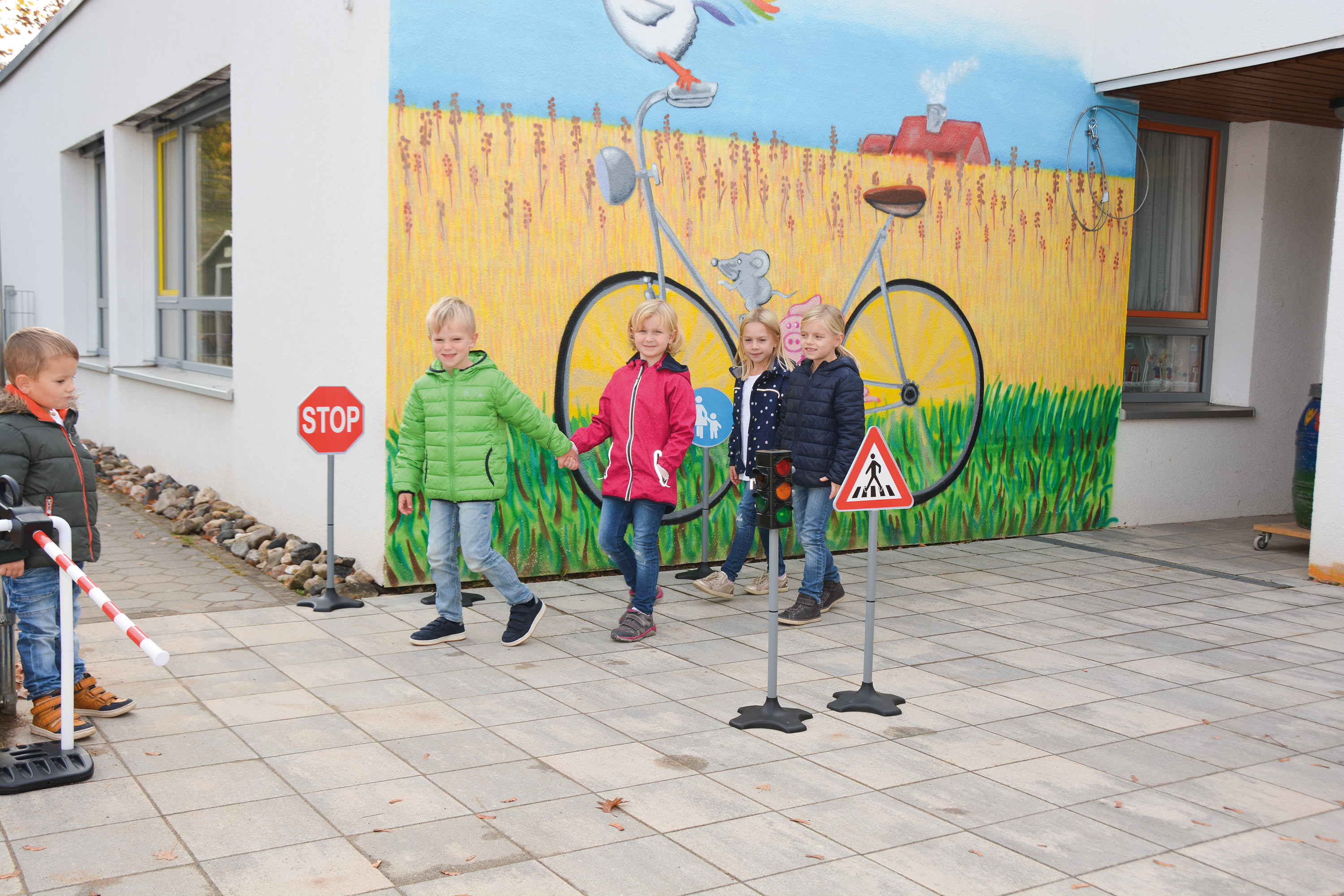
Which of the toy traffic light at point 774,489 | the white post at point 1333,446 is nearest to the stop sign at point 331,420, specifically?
the toy traffic light at point 774,489

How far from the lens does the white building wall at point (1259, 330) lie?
33.4ft

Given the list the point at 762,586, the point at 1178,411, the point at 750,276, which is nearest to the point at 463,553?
the point at 762,586

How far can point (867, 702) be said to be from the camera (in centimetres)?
484

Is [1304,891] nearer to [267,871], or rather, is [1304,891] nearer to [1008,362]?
[267,871]

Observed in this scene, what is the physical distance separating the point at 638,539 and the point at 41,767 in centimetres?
296

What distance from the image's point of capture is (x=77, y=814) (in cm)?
358

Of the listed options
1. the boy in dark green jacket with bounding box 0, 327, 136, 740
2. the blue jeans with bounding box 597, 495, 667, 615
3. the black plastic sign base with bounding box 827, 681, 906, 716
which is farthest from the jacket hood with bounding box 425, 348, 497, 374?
the black plastic sign base with bounding box 827, 681, 906, 716

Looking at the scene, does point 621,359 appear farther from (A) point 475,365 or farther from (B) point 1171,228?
(B) point 1171,228

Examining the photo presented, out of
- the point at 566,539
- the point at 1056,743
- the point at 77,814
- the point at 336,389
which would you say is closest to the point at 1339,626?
the point at 1056,743

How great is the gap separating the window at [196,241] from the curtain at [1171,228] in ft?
25.4

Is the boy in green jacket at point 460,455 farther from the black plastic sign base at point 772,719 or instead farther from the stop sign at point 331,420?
the black plastic sign base at point 772,719

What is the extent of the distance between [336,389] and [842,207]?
386 cm

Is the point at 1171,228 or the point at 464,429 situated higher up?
the point at 1171,228

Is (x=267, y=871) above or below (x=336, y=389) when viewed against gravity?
below
